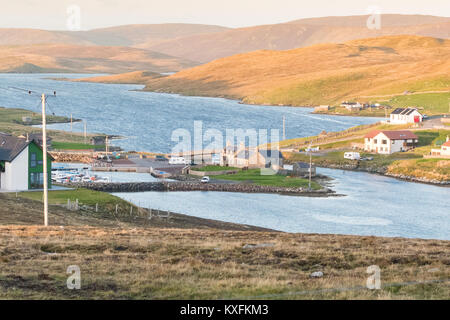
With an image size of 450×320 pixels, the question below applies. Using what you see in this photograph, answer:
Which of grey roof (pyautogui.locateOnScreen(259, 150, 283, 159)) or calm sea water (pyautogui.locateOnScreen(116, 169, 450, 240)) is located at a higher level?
grey roof (pyautogui.locateOnScreen(259, 150, 283, 159))

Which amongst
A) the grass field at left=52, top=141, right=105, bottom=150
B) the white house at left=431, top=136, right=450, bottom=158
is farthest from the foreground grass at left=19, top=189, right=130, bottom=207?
the white house at left=431, top=136, right=450, bottom=158

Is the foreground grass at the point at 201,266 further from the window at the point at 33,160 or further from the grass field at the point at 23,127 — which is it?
the grass field at the point at 23,127

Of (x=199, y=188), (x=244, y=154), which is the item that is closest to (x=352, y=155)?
(x=244, y=154)

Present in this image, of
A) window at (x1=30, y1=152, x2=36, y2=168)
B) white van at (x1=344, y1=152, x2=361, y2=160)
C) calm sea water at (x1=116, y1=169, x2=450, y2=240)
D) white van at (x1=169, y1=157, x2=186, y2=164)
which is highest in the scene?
window at (x1=30, y1=152, x2=36, y2=168)

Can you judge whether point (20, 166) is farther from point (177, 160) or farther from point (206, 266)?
point (177, 160)

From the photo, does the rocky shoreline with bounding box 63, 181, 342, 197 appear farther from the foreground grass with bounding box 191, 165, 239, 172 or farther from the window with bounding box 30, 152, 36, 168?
the window with bounding box 30, 152, 36, 168

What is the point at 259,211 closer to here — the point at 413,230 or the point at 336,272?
the point at 413,230
